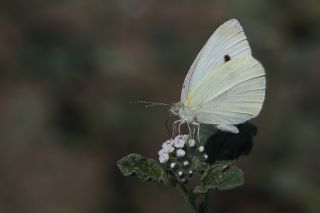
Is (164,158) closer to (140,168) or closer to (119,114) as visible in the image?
(140,168)

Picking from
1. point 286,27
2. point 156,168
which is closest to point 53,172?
point 286,27

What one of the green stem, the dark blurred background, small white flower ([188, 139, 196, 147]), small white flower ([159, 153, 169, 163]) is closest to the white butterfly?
small white flower ([188, 139, 196, 147])

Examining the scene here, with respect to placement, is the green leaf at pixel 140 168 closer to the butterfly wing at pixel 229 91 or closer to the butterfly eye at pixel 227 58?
the butterfly wing at pixel 229 91

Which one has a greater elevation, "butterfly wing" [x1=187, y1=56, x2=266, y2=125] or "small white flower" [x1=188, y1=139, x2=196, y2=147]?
"butterfly wing" [x1=187, y1=56, x2=266, y2=125]

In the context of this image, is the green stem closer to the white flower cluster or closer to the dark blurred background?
the white flower cluster

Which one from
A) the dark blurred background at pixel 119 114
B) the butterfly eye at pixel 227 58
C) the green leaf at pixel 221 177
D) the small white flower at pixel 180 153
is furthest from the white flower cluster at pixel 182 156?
the dark blurred background at pixel 119 114

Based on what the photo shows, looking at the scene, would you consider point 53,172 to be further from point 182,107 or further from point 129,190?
point 182,107
